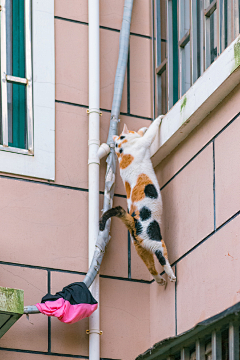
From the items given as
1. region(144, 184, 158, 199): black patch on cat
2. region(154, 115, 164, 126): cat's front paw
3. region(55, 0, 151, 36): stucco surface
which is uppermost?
region(55, 0, 151, 36): stucco surface

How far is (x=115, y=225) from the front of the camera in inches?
283

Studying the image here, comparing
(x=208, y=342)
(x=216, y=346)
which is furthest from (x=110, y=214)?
(x=216, y=346)

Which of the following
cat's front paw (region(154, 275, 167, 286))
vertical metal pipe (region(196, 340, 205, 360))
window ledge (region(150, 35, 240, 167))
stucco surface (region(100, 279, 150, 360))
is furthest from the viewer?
stucco surface (region(100, 279, 150, 360))

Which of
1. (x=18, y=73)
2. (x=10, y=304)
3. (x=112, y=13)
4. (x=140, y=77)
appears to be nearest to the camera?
(x=10, y=304)

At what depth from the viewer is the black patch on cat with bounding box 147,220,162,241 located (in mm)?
6379

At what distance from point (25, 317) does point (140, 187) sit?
61.3 inches

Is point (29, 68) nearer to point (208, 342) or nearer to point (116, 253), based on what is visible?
point (116, 253)

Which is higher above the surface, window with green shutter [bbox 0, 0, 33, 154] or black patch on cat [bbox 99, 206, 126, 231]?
window with green shutter [bbox 0, 0, 33, 154]

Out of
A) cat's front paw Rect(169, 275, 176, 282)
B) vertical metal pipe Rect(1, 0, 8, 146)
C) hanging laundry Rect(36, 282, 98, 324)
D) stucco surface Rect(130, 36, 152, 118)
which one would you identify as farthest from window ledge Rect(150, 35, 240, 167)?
hanging laundry Rect(36, 282, 98, 324)

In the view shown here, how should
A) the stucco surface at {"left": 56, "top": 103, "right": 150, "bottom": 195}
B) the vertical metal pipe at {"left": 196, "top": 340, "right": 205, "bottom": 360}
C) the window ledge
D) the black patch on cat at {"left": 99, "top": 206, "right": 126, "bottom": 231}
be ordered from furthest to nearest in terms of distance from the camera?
the stucco surface at {"left": 56, "top": 103, "right": 150, "bottom": 195} → the black patch on cat at {"left": 99, "top": 206, "right": 126, "bottom": 231} → the window ledge → the vertical metal pipe at {"left": 196, "top": 340, "right": 205, "bottom": 360}

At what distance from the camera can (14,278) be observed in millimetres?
6586

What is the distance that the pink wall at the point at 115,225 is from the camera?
588 cm

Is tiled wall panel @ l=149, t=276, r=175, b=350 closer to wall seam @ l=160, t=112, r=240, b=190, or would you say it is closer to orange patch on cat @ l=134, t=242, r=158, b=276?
orange patch on cat @ l=134, t=242, r=158, b=276

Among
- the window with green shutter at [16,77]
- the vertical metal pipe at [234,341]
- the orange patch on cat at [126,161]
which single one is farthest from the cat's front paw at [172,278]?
the window with green shutter at [16,77]
